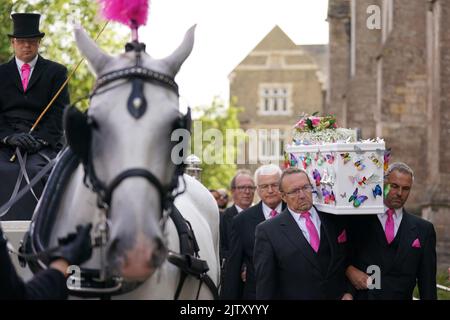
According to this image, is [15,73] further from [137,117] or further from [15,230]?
[137,117]

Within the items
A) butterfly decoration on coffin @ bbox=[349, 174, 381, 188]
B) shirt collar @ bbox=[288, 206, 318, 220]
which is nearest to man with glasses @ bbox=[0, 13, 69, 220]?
shirt collar @ bbox=[288, 206, 318, 220]

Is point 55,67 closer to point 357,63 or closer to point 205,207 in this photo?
point 205,207

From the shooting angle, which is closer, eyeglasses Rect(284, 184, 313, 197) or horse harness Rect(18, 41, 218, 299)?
horse harness Rect(18, 41, 218, 299)

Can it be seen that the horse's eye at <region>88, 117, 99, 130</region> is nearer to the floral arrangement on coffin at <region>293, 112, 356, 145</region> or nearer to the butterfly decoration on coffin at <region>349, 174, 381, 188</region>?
the butterfly decoration on coffin at <region>349, 174, 381, 188</region>

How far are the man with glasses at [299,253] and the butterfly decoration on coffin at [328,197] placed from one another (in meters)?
0.13

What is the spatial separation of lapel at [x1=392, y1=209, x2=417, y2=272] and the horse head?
346 cm

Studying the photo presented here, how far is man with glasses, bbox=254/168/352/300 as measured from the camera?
741 cm

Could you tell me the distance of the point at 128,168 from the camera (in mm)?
4609

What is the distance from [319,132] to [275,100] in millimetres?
67706

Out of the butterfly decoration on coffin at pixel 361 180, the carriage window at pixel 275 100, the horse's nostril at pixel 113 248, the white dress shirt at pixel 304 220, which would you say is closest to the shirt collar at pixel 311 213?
the white dress shirt at pixel 304 220

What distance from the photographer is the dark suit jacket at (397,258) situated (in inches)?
311

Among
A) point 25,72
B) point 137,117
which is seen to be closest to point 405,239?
point 25,72
